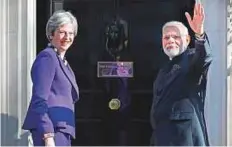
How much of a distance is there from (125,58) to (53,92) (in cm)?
159

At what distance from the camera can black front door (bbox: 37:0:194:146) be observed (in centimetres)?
550

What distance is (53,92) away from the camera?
4027mm

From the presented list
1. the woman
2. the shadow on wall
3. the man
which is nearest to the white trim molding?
the man

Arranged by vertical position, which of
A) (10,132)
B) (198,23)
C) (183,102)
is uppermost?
(198,23)

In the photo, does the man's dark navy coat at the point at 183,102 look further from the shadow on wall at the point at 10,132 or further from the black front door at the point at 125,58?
the shadow on wall at the point at 10,132

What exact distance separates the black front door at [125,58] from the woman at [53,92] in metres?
1.33

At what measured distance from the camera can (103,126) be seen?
18.4 ft

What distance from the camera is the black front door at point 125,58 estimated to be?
5.50 metres

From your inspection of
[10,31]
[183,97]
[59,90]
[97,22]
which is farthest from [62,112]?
[97,22]

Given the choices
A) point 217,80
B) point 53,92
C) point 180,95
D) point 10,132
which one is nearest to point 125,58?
point 217,80

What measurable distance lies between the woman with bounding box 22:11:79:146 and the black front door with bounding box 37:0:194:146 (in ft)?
4.37

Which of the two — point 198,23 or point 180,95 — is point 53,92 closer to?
point 180,95

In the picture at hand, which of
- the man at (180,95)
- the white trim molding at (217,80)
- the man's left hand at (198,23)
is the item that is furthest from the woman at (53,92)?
the white trim molding at (217,80)

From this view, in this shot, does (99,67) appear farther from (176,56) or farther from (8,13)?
(176,56)
